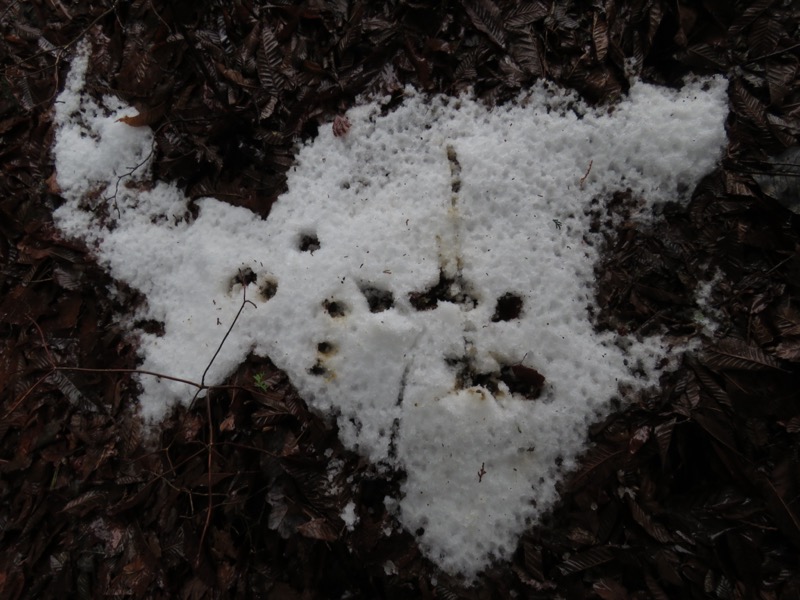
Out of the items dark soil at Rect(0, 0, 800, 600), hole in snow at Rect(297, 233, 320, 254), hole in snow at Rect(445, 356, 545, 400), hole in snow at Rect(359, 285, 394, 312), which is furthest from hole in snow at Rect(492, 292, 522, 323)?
hole in snow at Rect(297, 233, 320, 254)

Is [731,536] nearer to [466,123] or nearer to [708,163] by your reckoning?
[708,163]

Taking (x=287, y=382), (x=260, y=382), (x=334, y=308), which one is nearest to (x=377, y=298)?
(x=334, y=308)

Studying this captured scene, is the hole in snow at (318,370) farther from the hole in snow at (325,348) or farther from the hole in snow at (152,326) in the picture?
the hole in snow at (152,326)

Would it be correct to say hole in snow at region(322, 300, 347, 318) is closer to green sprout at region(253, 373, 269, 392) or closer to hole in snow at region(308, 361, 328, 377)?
hole in snow at region(308, 361, 328, 377)

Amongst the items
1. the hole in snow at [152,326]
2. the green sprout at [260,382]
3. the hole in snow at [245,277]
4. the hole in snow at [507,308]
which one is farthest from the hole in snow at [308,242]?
the hole in snow at [507,308]

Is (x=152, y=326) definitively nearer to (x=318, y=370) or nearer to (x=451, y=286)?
(x=318, y=370)

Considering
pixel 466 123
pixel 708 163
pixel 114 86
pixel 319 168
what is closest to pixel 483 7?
pixel 466 123
